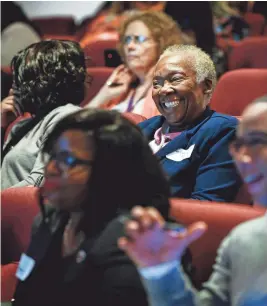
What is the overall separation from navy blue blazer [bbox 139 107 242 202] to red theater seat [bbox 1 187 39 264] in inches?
10.1

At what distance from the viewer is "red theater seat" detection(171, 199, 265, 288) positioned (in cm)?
105

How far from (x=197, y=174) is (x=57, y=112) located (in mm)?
443

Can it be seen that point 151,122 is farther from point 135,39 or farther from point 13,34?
point 13,34

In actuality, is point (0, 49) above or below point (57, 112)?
below

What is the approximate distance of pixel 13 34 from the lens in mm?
2883

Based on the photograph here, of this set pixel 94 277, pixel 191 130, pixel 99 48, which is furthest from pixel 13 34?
pixel 94 277

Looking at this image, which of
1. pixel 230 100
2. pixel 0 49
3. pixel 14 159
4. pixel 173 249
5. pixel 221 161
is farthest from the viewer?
pixel 0 49

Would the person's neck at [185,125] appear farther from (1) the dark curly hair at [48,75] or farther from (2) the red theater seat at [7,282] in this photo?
(2) the red theater seat at [7,282]

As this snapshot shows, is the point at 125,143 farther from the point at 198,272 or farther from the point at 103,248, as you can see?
the point at 198,272

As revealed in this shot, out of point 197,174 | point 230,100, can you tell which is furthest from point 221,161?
point 230,100

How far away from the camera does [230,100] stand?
2049 mm

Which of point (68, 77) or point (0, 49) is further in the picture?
point (0, 49)

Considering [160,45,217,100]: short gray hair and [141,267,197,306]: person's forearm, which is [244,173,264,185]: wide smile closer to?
[141,267,197,306]: person's forearm

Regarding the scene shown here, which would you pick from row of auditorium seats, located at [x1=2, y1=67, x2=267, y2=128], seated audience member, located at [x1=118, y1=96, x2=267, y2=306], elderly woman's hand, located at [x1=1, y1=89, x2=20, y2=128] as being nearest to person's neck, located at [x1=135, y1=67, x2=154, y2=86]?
row of auditorium seats, located at [x1=2, y1=67, x2=267, y2=128]
